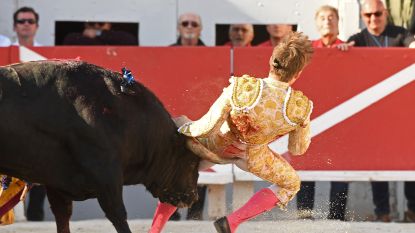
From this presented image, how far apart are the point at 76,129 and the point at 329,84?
3356 millimetres

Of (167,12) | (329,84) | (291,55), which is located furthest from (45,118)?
(167,12)

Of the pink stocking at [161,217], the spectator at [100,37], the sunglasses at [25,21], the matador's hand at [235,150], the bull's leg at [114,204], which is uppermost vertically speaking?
the sunglasses at [25,21]

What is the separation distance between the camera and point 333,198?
8805mm

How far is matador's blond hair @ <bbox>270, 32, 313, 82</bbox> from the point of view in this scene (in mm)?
6105

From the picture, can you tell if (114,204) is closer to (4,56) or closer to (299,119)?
(299,119)

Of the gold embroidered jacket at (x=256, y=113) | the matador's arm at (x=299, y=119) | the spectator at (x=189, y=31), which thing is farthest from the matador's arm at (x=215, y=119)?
the spectator at (x=189, y=31)

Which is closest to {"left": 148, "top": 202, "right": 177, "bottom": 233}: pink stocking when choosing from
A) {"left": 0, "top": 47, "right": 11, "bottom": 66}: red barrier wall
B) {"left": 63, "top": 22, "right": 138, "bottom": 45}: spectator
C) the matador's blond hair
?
the matador's blond hair

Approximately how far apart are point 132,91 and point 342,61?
305 cm

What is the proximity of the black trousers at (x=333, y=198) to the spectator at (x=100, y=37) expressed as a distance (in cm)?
200

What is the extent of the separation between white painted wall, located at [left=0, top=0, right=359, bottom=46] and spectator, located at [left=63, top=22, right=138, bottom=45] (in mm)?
664

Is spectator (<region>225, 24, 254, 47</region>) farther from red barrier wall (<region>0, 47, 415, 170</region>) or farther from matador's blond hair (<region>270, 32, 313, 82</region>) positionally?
matador's blond hair (<region>270, 32, 313, 82</region>)

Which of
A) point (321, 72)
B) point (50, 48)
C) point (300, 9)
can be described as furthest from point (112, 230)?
point (300, 9)

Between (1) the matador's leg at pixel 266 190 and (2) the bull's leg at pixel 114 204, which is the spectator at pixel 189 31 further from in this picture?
(2) the bull's leg at pixel 114 204

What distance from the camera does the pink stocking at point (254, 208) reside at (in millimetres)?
6336
